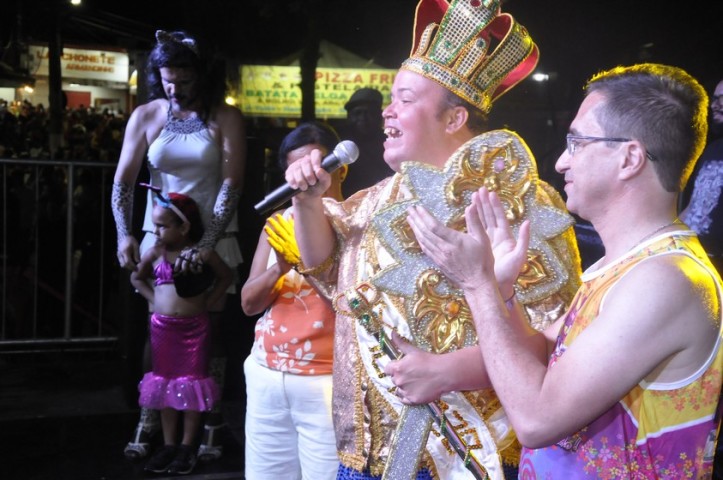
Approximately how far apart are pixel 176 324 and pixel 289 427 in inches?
52.9

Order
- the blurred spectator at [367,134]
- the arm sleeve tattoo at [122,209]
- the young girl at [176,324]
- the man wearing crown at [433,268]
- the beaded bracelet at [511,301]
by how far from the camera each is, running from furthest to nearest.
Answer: the blurred spectator at [367,134]
the arm sleeve tattoo at [122,209]
the young girl at [176,324]
the man wearing crown at [433,268]
the beaded bracelet at [511,301]

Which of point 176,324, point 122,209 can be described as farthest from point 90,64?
point 176,324

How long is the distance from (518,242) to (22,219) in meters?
5.87

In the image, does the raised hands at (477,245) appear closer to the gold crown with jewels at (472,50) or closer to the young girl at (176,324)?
the gold crown with jewels at (472,50)

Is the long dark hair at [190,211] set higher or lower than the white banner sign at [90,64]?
lower

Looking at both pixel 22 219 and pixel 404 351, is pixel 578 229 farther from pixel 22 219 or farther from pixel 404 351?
pixel 22 219

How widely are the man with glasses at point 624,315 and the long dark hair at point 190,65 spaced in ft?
9.24

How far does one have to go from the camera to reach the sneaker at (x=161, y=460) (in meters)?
4.08

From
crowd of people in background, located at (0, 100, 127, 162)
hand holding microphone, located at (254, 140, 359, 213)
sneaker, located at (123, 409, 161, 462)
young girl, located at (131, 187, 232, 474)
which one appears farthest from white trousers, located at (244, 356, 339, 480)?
crowd of people in background, located at (0, 100, 127, 162)

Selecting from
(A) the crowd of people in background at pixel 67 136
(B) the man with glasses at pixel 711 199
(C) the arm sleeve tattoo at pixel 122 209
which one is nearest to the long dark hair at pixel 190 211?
(C) the arm sleeve tattoo at pixel 122 209

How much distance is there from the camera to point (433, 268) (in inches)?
74.6

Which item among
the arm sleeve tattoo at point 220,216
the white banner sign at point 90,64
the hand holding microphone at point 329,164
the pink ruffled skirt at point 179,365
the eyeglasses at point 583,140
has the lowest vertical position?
the pink ruffled skirt at point 179,365

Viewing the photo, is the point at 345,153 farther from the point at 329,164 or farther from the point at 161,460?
the point at 161,460

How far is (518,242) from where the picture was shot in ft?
5.52
